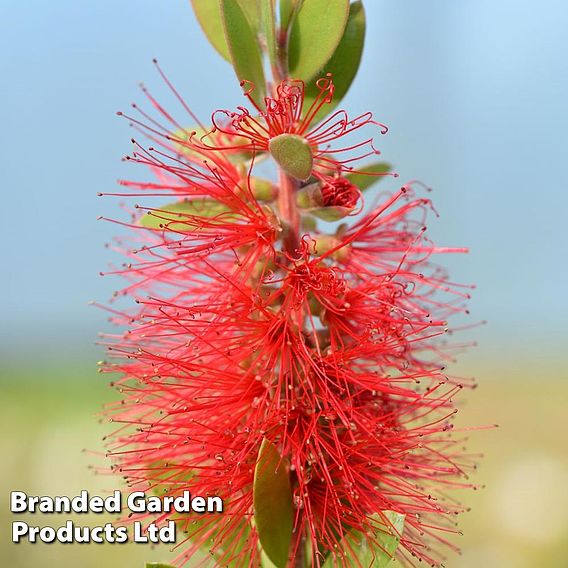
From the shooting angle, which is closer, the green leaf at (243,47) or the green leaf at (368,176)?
the green leaf at (243,47)

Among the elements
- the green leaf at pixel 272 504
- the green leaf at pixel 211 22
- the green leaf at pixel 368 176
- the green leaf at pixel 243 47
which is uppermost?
the green leaf at pixel 211 22

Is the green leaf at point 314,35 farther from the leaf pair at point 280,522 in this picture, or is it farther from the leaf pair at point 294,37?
the leaf pair at point 280,522

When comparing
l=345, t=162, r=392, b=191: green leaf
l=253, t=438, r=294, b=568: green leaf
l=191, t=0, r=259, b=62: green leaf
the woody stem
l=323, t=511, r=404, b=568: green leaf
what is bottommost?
l=323, t=511, r=404, b=568: green leaf

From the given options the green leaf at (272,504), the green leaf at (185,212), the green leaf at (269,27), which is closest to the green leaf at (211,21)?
the green leaf at (269,27)

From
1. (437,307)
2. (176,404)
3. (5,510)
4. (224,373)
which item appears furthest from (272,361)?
(5,510)

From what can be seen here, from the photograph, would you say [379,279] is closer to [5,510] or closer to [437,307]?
[437,307]

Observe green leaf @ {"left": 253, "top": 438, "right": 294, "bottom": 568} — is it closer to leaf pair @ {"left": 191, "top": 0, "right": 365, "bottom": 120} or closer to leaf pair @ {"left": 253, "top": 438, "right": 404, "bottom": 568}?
leaf pair @ {"left": 253, "top": 438, "right": 404, "bottom": 568}

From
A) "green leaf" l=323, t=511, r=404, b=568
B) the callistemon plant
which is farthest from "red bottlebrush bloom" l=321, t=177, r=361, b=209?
"green leaf" l=323, t=511, r=404, b=568
